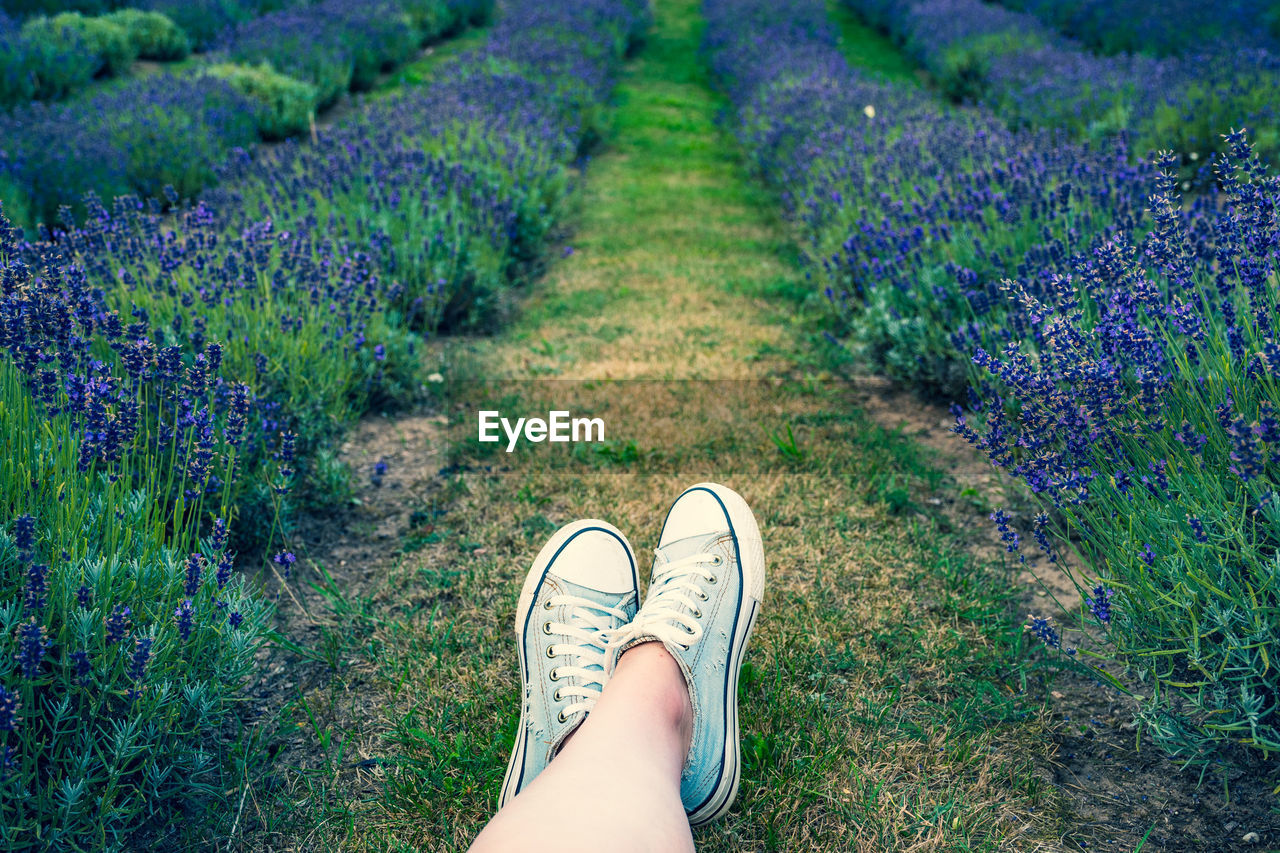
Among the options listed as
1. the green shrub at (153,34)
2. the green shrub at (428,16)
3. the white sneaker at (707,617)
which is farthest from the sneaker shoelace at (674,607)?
the green shrub at (428,16)

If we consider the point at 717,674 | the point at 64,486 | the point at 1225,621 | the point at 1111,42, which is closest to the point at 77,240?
the point at 64,486

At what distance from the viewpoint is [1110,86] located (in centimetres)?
684

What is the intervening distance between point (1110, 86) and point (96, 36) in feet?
34.6

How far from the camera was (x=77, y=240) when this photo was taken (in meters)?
2.79

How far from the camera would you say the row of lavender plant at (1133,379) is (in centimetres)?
139

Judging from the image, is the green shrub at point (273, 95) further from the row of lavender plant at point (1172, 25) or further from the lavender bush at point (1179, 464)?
the row of lavender plant at point (1172, 25)

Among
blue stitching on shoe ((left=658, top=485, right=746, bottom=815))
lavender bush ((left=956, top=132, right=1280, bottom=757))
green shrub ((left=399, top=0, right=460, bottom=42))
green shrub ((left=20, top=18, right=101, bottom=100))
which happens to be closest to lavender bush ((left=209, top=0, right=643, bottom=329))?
blue stitching on shoe ((left=658, top=485, right=746, bottom=815))

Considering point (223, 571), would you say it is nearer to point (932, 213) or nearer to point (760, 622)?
point (760, 622)

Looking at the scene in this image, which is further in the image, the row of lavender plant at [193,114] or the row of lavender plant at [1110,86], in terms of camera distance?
the row of lavender plant at [1110,86]

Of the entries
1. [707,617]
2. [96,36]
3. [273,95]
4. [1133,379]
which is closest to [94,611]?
[707,617]

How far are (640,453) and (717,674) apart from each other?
1.31m

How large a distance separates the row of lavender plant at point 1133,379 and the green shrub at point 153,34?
10033 mm

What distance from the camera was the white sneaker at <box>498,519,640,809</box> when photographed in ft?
5.25

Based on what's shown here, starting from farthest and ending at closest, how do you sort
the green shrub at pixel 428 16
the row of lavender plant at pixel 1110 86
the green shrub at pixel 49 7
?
the green shrub at pixel 428 16 → the green shrub at pixel 49 7 → the row of lavender plant at pixel 1110 86
